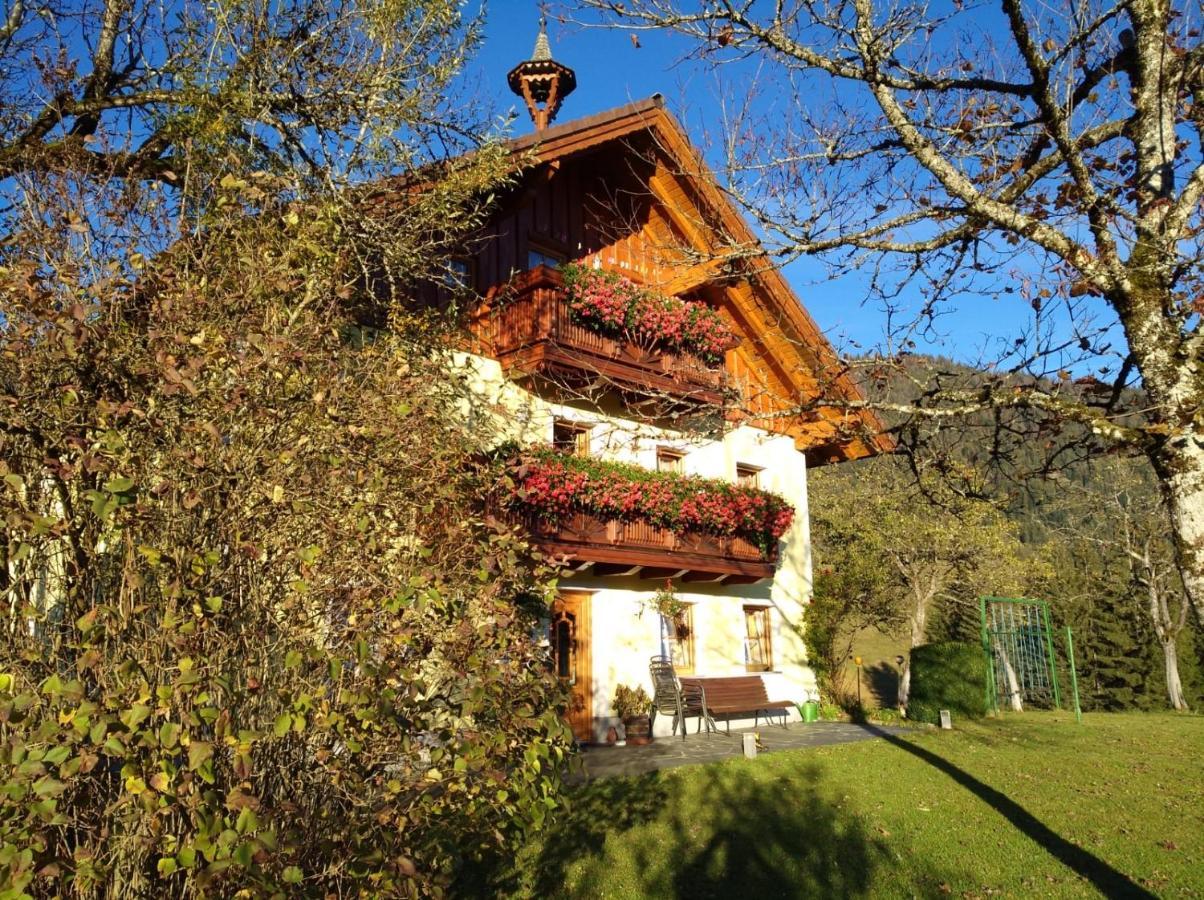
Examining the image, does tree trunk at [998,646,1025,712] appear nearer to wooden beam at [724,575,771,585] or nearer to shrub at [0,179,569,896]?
wooden beam at [724,575,771,585]

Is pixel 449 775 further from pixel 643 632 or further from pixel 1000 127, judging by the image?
pixel 643 632

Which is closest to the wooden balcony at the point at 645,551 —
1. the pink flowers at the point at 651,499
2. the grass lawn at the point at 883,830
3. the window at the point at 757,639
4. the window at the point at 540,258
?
the pink flowers at the point at 651,499

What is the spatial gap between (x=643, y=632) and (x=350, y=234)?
9444 mm

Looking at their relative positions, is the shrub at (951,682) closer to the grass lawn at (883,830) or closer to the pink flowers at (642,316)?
the grass lawn at (883,830)

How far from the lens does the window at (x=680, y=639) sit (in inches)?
593

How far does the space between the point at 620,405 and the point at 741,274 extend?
31.5 feet

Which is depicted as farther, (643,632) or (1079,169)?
(643,632)

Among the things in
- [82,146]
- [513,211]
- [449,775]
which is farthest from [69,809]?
[513,211]

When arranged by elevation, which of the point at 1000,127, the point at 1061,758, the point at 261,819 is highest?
the point at 1000,127

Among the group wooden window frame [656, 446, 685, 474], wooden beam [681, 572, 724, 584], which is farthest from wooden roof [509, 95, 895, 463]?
wooden beam [681, 572, 724, 584]

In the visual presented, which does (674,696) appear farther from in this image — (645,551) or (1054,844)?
(1054,844)

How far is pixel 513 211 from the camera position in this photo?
13.9m

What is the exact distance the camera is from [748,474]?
18297 mm

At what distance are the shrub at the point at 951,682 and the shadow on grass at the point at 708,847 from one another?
7.89 m
